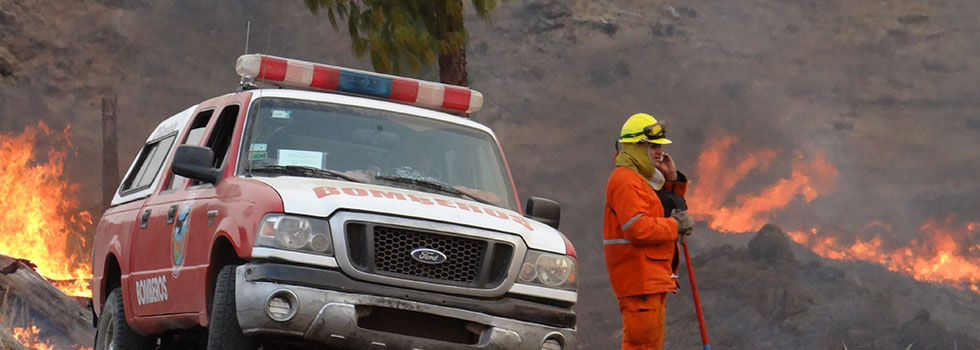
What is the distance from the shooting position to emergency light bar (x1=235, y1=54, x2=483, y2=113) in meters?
7.78

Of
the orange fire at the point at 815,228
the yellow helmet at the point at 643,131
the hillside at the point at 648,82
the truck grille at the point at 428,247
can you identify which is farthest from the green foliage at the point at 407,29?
the orange fire at the point at 815,228

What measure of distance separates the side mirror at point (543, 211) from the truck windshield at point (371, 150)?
0.17m

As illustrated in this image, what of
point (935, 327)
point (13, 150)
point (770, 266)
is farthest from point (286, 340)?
point (13, 150)

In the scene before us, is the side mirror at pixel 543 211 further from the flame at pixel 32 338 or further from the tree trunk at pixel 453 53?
the flame at pixel 32 338

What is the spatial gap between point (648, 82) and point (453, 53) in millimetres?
24408

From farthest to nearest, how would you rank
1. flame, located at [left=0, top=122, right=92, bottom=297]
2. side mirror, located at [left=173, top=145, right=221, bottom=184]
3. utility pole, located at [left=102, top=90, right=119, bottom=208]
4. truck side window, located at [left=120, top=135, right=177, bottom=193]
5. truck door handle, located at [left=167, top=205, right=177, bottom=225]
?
utility pole, located at [left=102, top=90, right=119, bottom=208]
flame, located at [left=0, top=122, right=92, bottom=297]
truck side window, located at [left=120, top=135, right=177, bottom=193]
truck door handle, located at [left=167, top=205, right=177, bottom=225]
side mirror, located at [left=173, top=145, right=221, bottom=184]

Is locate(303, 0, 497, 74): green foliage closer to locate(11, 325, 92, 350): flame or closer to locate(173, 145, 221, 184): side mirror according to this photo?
locate(11, 325, 92, 350): flame

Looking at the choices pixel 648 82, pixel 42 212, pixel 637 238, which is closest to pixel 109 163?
pixel 42 212

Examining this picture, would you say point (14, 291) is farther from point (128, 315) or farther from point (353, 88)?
point (353, 88)

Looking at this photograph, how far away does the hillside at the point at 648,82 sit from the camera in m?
33.1

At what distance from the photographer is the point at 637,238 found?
8.00m

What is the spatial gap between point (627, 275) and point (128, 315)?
310cm

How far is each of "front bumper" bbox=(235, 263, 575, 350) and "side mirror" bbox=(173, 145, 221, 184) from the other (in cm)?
79

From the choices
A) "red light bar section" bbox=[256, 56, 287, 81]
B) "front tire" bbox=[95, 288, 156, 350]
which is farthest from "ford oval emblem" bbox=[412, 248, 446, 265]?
"front tire" bbox=[95, 288, 156, 350]
